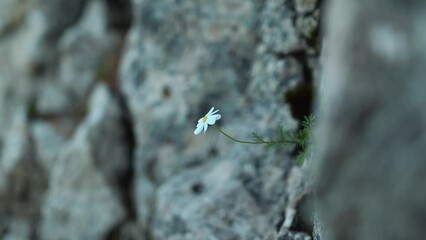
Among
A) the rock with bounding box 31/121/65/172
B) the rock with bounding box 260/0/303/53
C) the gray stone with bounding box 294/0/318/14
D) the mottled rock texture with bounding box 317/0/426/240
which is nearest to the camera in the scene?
the mottled rock texture with bounding box 317/0/426/240

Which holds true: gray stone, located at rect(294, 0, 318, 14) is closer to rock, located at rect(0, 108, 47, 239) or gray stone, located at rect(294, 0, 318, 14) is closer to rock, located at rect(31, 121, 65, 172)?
rock, located at rect(31, 121, 65, 172)

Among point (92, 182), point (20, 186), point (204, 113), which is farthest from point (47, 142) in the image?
point (204, 113)

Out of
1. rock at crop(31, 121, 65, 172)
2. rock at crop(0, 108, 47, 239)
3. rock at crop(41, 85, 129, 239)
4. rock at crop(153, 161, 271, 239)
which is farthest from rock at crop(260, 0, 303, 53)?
rock at crop(0, 108, 47, 239)

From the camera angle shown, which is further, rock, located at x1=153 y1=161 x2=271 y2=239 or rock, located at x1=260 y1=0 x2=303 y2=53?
rock, located at x1=260 y1=0 x2=303 y2=53

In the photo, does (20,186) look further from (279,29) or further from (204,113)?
(279,29)

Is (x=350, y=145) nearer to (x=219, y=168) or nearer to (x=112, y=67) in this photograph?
(x=219, y=168)

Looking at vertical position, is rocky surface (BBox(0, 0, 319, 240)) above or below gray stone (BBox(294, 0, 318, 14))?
below

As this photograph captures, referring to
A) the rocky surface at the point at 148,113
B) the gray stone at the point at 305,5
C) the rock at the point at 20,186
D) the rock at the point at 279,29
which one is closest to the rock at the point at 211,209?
the rocky surface at the point at 148,113
